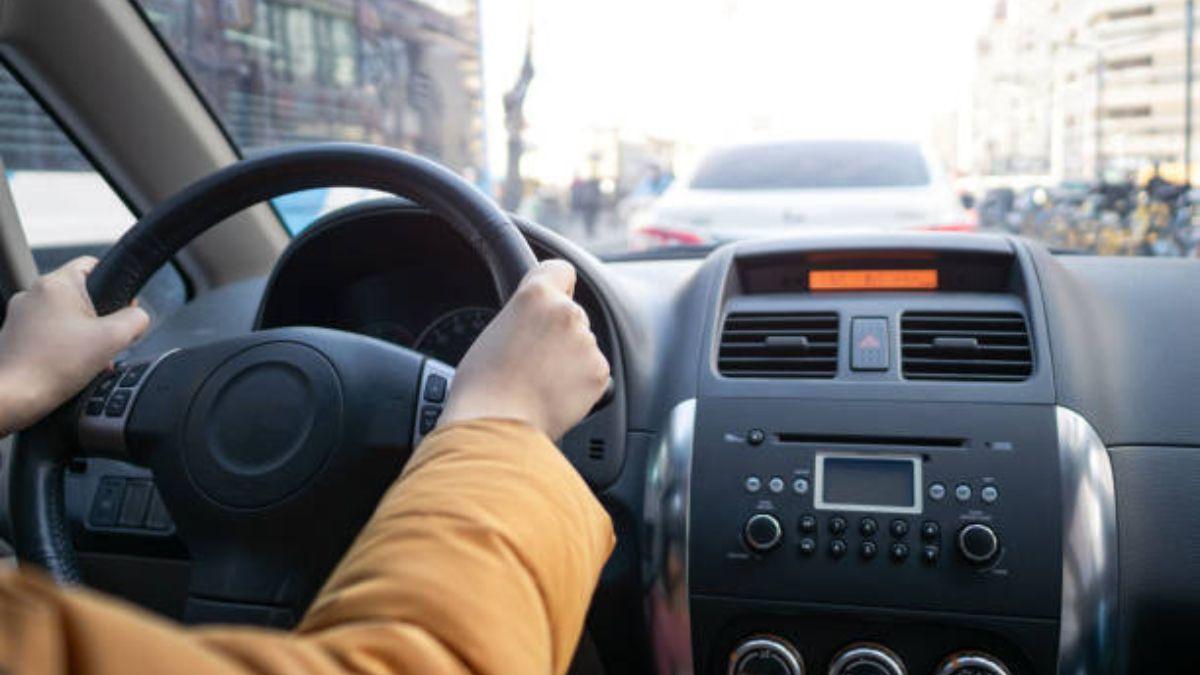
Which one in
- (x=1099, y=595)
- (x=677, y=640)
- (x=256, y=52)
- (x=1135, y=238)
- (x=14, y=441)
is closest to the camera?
(x=14, y=441)

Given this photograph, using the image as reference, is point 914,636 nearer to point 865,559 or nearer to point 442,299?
point 865,559

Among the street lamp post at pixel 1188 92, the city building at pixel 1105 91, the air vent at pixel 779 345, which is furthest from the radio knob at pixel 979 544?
the city building at pixel 1105 91

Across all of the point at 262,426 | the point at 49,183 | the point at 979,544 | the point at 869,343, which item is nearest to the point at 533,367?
the point at 262,426

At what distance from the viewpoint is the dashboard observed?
154 centimetres

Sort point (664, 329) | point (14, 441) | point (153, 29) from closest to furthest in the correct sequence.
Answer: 1. point (14, 441)
2. point (664, 329)
3. point (153, 29)

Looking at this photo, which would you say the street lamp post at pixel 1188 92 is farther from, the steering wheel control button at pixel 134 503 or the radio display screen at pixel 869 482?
the steering wheel control button at pixel 134 503

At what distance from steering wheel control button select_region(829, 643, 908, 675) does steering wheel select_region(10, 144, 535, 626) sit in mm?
752

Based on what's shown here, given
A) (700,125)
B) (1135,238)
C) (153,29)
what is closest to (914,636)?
(153,29)

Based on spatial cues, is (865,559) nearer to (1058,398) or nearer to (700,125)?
(1058,398)

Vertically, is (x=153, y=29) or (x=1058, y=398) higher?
(x=153, y=29)

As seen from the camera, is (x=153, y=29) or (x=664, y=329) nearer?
(x=664, y=329)

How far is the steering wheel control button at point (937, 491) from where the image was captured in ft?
5.15

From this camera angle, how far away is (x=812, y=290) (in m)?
2.02

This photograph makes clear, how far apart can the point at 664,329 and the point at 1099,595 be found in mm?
806
